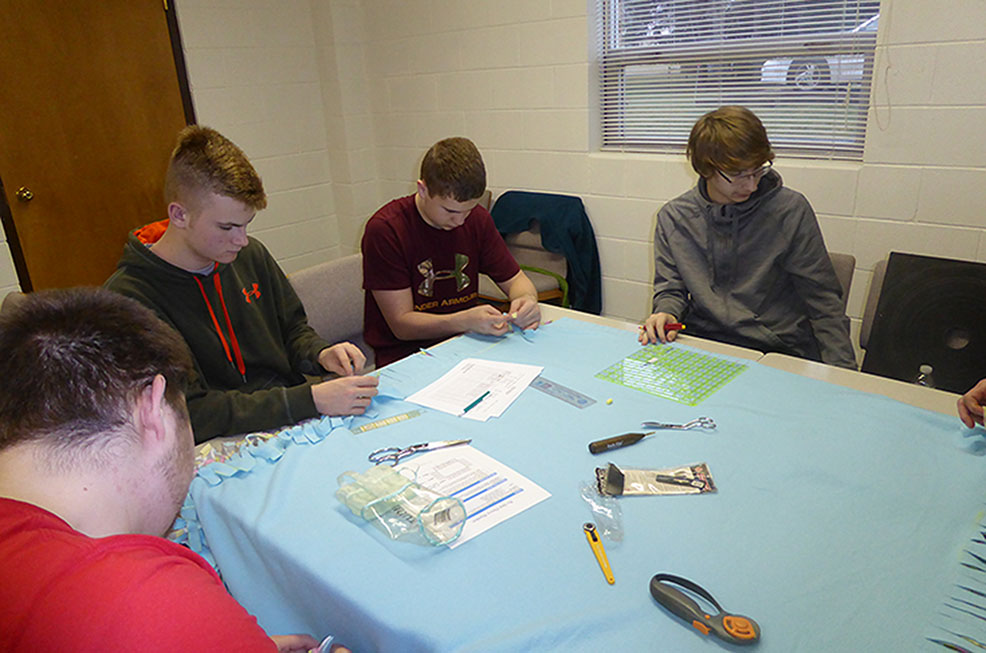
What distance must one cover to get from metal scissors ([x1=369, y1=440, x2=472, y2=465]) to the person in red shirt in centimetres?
43

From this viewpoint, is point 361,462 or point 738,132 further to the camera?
point 738,132

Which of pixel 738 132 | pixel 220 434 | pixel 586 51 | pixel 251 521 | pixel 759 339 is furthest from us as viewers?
pixel 586 51

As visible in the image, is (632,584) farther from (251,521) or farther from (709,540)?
(251,521)

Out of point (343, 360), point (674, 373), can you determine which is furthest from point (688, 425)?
point (343, 360)

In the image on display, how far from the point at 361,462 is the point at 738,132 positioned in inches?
53.7

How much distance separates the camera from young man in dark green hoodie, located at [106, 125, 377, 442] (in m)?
1.47

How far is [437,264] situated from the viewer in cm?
217

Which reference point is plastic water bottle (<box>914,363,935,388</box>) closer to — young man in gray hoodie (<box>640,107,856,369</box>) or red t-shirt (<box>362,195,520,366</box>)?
young man in gray hoodie (<box>640,107,856,369</box>)

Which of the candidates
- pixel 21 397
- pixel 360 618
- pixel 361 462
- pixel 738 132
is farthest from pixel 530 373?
pixel 21 397

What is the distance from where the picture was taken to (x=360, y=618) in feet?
2.94

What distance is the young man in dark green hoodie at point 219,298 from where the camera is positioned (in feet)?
4.82

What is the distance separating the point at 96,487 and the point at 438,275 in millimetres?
1519

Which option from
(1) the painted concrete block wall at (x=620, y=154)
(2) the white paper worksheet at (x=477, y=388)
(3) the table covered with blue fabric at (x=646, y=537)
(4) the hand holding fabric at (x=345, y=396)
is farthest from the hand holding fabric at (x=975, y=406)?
(1) the painted concrete block wall at (x=620, y=154)

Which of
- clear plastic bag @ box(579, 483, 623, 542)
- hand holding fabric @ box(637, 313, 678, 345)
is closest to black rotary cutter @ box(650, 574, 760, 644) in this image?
clear plastic bag @ box(579, 483, 623, 542)
